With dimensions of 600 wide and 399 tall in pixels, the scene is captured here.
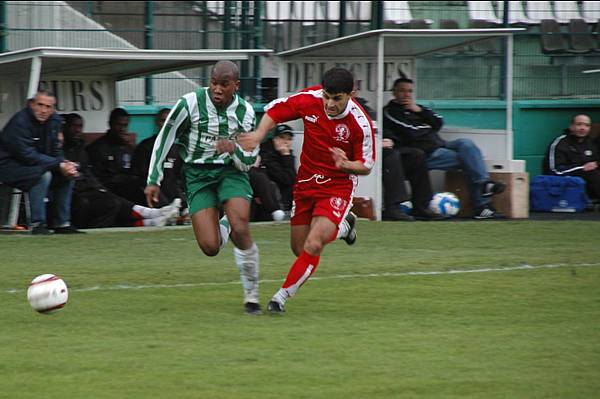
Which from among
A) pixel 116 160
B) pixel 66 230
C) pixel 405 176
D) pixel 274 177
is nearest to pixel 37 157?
pixel 66 230

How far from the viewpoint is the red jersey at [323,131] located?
8016 millimetres

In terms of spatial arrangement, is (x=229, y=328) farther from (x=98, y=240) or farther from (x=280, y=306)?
(x=98, y=240)

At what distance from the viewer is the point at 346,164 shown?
768cm

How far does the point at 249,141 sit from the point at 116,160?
6.17 metres

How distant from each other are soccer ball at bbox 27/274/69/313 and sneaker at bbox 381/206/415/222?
7.16 meters

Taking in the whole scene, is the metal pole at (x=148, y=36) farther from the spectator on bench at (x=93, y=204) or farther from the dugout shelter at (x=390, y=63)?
the spectator on bench at (x=93, y=204)

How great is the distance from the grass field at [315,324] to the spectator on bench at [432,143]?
9.33 feet

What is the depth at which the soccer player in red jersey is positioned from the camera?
7.74 m

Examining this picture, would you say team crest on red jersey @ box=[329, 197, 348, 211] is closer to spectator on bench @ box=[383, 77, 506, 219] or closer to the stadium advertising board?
spectator on bench @ box=[383, 77, 506, 219]

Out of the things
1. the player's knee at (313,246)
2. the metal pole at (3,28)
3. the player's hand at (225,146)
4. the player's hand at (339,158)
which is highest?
the metal pole at (3,28)

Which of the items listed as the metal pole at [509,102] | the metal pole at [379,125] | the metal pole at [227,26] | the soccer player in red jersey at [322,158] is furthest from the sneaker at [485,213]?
the soccer player in red jersey at [322,158]

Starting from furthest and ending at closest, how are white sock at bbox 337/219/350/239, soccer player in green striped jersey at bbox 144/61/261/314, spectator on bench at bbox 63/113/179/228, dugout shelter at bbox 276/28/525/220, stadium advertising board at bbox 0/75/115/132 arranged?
dugout shelter at bbox 276/28/525/220
stadium advertising board at bbox 0/75/115/132
spectator on bench at bbox 63/113/179/228
white sock at bbox 337/219/350/239
soccer player in green striped jersey at bbox 144/61/261/314

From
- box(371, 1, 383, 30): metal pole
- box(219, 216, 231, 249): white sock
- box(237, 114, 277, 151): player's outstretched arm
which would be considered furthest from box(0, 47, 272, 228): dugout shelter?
box(237, 114, 277, 151): player's outstretched arm

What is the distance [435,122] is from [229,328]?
8052 millimetres
